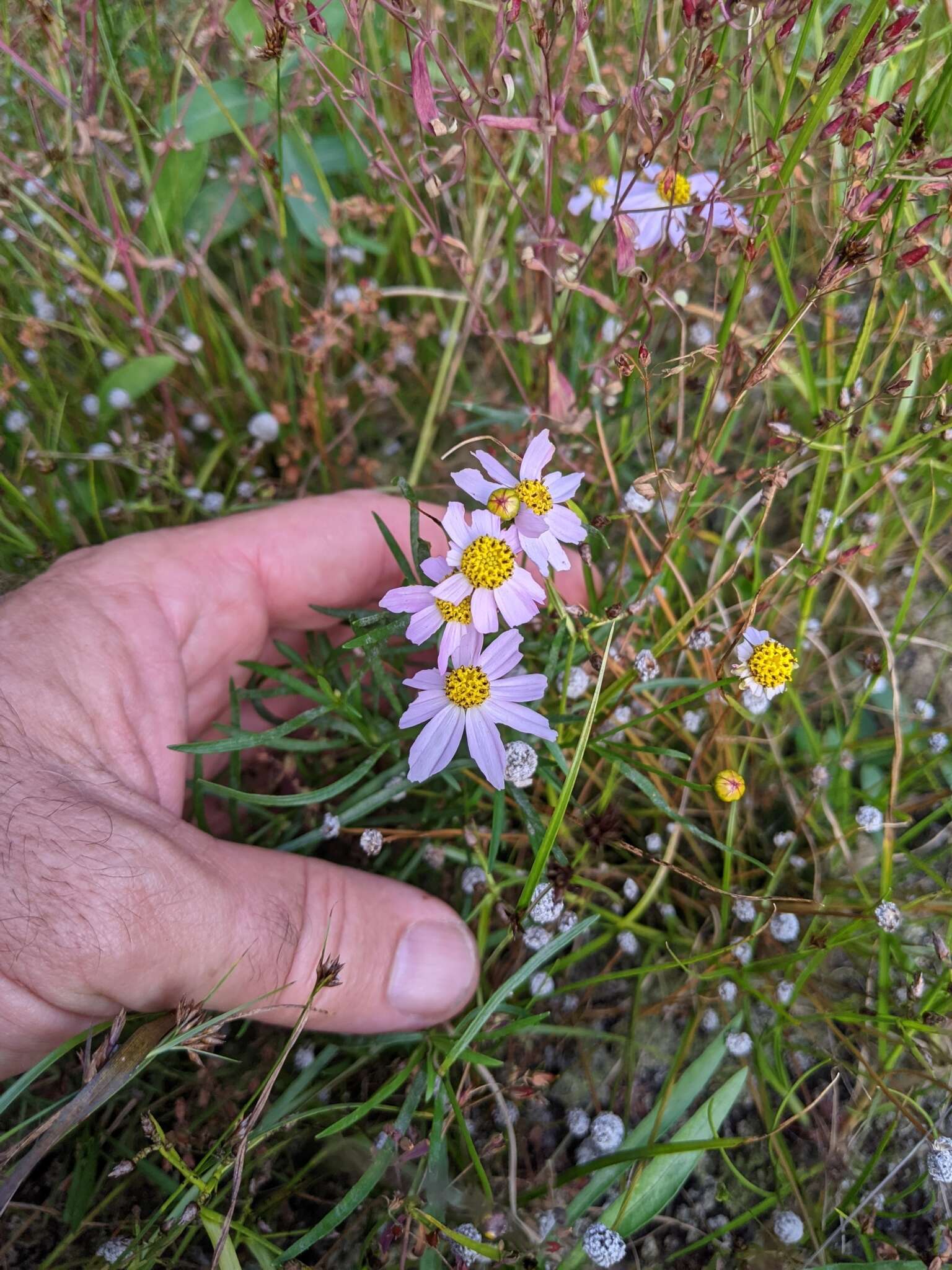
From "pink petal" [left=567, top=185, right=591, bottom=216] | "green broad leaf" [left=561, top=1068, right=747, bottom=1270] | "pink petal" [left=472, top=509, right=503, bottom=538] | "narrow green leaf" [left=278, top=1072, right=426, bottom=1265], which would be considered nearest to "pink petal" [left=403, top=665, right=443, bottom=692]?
"pink petal" [left=472, top=509, right=503, bottom=538]

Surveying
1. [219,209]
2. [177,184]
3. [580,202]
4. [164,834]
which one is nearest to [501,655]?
[164,834]

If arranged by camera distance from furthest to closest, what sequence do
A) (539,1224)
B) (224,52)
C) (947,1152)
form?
(224,52)
(539,1224)
(947,1152)

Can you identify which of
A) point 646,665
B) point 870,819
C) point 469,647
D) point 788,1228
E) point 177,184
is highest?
point 177,184

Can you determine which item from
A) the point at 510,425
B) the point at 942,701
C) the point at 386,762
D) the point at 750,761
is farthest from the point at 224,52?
the point at 942,701

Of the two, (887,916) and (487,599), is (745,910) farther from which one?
(487,599)

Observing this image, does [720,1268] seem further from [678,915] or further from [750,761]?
[750,761]

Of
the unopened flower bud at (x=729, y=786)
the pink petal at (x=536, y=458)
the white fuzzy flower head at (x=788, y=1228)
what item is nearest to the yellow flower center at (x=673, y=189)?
the pink petal at (x=536, y=458)
